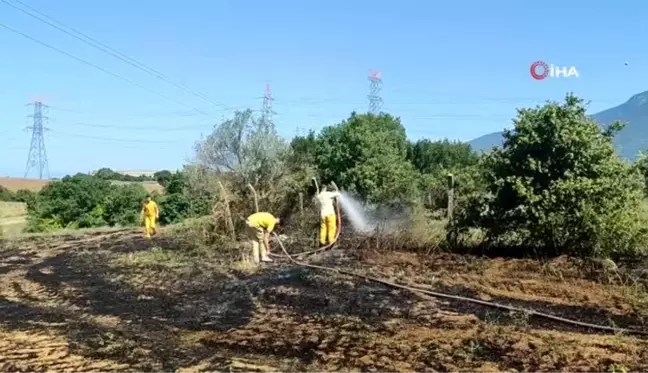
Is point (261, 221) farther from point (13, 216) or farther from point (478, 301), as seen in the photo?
point (13, 216)

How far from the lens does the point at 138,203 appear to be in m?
45.4

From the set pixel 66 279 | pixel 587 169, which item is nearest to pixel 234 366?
pixel 66 279

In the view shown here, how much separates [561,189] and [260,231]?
236 inches

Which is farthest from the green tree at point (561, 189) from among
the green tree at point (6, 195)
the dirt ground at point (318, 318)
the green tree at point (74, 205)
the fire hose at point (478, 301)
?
the green tree at point (6, 195)

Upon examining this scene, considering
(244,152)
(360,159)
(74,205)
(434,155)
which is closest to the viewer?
(244,152)

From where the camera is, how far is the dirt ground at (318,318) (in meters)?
6.61

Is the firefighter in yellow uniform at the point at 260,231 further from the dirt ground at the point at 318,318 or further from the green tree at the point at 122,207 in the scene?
the green tree at the point at 122,207

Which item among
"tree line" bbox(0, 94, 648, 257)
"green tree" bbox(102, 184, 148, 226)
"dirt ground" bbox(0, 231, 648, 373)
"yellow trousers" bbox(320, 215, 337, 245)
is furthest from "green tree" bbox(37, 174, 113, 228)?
"yellow trousers" bbox(320, 215, 337, 245)

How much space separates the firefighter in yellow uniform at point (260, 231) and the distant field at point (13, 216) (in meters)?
32.9

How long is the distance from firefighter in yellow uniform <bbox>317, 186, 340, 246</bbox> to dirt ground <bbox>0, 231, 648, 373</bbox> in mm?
1374

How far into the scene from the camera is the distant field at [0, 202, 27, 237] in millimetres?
44263

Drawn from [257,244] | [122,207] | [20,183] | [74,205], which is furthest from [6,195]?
[257,244]

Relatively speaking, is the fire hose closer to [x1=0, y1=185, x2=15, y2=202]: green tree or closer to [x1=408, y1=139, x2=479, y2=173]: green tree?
[x1=408, y1=139, x2=479, y2=173]: green tree

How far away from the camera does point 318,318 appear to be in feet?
28.4
